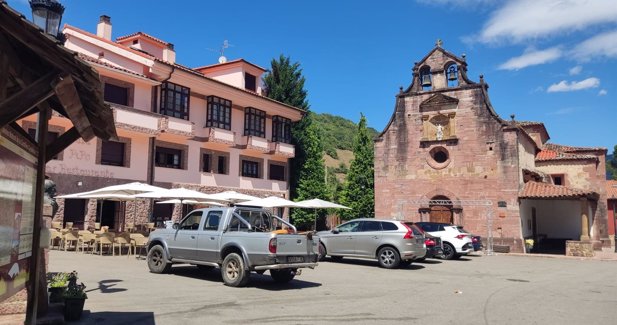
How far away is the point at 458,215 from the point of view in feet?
92.8

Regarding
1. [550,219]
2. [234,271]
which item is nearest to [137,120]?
[234,271]

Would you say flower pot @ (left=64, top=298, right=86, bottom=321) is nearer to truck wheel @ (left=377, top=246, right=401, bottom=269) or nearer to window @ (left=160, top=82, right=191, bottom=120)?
truck wheel @ (left=377, top=246, right=401, bottom=269)

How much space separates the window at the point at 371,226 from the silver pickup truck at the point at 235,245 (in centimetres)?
495

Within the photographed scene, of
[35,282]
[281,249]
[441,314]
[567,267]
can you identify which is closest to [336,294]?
[281,249]

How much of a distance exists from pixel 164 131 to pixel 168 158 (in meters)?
2.27

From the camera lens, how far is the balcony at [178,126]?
25.2m

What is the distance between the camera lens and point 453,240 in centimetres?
2083

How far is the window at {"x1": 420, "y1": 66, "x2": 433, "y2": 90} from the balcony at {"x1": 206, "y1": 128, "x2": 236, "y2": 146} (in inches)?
494

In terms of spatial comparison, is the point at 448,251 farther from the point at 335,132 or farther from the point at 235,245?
the point at 335,132

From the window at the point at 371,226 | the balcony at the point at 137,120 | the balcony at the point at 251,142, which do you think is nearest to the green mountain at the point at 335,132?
the balcony at the point at 251,142

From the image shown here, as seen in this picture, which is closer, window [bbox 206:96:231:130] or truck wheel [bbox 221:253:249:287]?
truck wheel [bbox 221:253:249:287]

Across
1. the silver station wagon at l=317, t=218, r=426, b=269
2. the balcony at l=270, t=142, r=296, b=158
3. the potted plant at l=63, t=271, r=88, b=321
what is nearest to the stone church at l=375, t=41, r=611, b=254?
the balcony at l=270, t=142, r=296, b=158

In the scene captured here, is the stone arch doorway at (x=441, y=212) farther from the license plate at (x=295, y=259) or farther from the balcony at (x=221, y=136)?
the license plate at (x=295, y=259)

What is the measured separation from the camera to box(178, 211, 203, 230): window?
1212 cm
